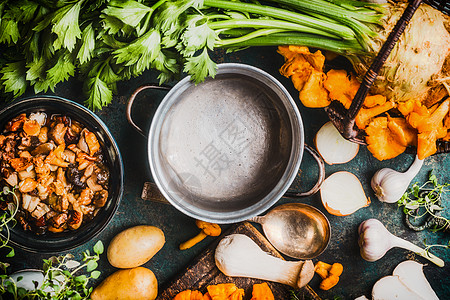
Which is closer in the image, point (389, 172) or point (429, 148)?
point (429, 148)

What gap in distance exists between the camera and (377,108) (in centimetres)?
154

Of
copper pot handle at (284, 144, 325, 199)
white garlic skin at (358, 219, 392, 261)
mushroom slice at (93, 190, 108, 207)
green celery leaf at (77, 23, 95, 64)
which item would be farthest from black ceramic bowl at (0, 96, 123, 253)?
white garlic skin at (358, 219, 392, 261)

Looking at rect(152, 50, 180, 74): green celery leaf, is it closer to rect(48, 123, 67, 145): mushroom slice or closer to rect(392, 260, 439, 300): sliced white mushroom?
rect(48, 123, 67, 145): mushroom slice

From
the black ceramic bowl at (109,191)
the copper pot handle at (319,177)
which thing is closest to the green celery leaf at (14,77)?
the black ceramic bowl at (109,191)

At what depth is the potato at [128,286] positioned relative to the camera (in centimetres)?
170

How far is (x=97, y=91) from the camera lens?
142 centimetres

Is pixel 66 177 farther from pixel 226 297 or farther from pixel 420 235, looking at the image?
pixel 420 235

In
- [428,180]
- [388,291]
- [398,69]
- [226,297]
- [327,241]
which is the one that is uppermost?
[398,69]

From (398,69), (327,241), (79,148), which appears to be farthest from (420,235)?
(79,148)

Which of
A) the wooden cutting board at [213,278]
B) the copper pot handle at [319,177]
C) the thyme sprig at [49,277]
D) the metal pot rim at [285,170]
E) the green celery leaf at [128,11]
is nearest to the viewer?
the green celery leaf at [128,11]

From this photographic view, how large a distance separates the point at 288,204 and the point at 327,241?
264mm

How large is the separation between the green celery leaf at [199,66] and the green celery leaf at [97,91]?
36cm

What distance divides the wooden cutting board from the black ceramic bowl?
49 cm

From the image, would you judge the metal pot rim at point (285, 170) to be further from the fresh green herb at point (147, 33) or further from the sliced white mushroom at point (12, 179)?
the sliced white mushroom at point (12, 179)
